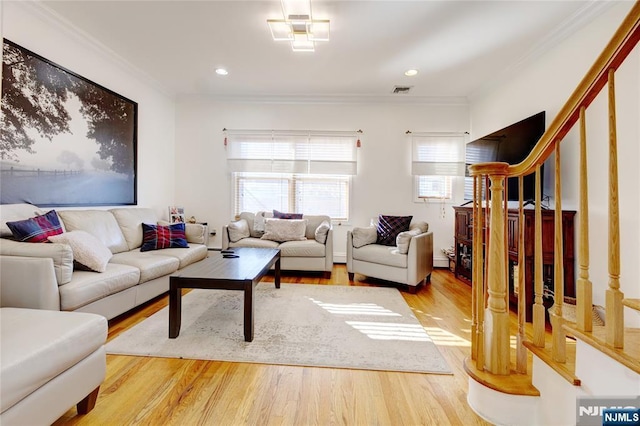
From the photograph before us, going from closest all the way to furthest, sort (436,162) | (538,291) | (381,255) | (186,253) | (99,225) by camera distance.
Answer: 1. (538,291)
2. (99,225)
3. (186,253)
4. (381,255)
5. (436,162)

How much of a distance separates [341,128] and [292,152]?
900mm

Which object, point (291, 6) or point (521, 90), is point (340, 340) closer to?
point (291, 6)

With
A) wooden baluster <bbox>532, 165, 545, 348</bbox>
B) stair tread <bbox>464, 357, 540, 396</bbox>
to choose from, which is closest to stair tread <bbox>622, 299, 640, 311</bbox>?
wooden baluster <bbox>532, 165, 545, 348</bbox>

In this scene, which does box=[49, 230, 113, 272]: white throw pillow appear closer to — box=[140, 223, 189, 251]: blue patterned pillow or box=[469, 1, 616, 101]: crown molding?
box=[140, 223, 189, 251]: blue patterned pillow

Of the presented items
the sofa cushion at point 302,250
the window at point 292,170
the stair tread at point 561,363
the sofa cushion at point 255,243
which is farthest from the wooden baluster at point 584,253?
the window at point 292,170

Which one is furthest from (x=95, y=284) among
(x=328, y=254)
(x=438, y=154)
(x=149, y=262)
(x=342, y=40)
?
(x=438, y=154)

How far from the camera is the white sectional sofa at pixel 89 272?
5.79ft

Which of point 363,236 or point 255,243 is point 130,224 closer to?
point 255,243

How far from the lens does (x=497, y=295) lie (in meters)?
1.34

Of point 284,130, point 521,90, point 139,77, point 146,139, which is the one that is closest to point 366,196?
point 284,130

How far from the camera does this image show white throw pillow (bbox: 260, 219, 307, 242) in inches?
157

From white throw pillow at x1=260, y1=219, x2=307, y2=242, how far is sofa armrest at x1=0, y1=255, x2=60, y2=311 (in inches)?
96.2

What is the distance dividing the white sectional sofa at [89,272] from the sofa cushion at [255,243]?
1.76 ft

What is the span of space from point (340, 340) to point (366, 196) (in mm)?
2904
